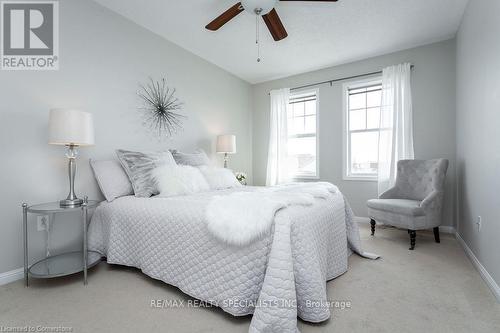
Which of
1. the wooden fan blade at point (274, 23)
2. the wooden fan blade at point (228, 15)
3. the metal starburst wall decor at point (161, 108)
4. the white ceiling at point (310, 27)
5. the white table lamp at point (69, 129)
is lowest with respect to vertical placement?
the white table lamp at point (69, 129)

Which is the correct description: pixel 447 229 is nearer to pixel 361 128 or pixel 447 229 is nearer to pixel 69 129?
pixel 361 128

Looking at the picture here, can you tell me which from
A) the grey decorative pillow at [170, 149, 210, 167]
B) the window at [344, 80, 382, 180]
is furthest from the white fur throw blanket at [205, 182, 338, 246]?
the window at [344, 80, 382, 180]

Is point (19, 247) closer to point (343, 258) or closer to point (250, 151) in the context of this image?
point (343, 258)

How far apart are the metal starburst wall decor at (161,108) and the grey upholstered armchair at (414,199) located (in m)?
2.83

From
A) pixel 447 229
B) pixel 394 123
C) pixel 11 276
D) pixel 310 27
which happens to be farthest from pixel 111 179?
pixel 447 229

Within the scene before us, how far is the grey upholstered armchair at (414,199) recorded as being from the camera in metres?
2.73

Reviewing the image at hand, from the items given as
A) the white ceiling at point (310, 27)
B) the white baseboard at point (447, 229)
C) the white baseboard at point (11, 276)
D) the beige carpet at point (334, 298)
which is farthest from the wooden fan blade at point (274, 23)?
the white baseboard at point (447, 229)

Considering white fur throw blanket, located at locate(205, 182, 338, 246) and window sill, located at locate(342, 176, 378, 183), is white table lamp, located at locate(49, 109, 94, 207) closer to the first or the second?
white fur throw blanket, located at locate(205, 182, 338, 246)

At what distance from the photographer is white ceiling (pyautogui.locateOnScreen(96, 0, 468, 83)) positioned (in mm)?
2639

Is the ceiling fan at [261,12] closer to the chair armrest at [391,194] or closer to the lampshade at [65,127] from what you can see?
the lampshade at [65,127]

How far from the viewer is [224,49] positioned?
3.65 m

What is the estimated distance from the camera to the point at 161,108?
128 inches

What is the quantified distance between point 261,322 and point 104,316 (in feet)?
3.34

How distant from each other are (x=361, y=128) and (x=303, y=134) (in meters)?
1.01
